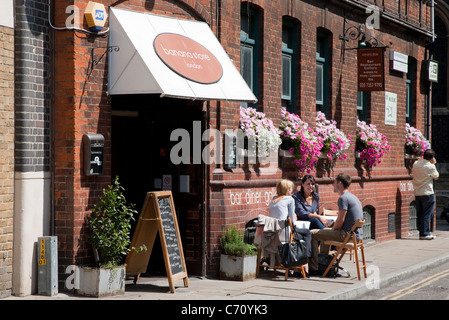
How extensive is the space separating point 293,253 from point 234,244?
93 centimetres

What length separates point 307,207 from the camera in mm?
11828

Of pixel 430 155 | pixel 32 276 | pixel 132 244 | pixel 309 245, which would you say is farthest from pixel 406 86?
pixel 32 276

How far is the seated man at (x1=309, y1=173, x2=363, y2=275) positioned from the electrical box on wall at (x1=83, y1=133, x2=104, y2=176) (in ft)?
12.4

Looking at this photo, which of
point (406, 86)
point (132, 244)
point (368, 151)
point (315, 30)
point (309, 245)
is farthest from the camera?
point (406, 86)

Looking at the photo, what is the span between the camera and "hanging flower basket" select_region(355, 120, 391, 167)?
15.9 metres

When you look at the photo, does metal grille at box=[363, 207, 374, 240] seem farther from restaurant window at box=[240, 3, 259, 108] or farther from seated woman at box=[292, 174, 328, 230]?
restaurant window at box=[240, 3, 259, 108]

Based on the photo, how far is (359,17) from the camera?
637 inches

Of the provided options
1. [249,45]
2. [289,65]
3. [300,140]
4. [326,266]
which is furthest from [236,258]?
[289,65]

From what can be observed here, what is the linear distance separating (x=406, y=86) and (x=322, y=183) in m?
5.82

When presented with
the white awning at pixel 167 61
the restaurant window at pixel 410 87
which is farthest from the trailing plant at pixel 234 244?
the restaurant window at pixel 410 87

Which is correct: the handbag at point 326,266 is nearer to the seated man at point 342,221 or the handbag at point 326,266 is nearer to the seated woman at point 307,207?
the seated man at point 342,221

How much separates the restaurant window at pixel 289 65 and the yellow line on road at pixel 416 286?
4090 mm

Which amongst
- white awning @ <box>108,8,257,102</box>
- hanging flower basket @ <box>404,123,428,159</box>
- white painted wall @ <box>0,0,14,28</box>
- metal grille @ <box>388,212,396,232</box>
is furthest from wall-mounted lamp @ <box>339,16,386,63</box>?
white painted wall @ <box>0,0,14,28</box>

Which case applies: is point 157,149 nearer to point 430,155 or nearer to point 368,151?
point 368,151
